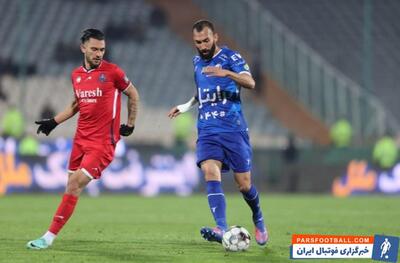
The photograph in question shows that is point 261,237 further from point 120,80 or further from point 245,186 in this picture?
point 120,80

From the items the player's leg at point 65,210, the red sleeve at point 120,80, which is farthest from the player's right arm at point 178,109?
the player's leg at point 65,210

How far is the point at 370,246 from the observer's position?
7.51 metres

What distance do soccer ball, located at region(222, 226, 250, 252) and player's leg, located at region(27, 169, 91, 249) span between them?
1.30 meters

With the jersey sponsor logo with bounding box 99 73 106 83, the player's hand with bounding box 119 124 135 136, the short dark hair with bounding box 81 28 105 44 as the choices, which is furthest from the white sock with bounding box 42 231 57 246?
the short dark hair with bounding box 81 28 105 44

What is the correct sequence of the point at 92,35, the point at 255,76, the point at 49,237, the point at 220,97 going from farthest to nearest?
1. the point at 255,76
2. the point at 220,97
3. the point at 92,35
4. the point at 49,237

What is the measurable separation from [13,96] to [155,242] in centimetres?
1697

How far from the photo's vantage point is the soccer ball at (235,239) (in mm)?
8641

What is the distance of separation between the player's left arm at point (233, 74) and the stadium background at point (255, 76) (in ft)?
39.8

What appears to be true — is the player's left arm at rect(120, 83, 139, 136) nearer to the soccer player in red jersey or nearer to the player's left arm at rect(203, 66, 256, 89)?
the soccer player in red jersey

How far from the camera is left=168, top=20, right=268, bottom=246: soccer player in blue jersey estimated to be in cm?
917

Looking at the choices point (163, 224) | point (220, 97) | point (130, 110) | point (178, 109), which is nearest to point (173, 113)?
point (178, 109)

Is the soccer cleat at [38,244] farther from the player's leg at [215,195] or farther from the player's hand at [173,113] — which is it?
the player's hand at [173,113]

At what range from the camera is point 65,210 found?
29.2ft

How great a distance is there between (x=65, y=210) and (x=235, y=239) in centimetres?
145
